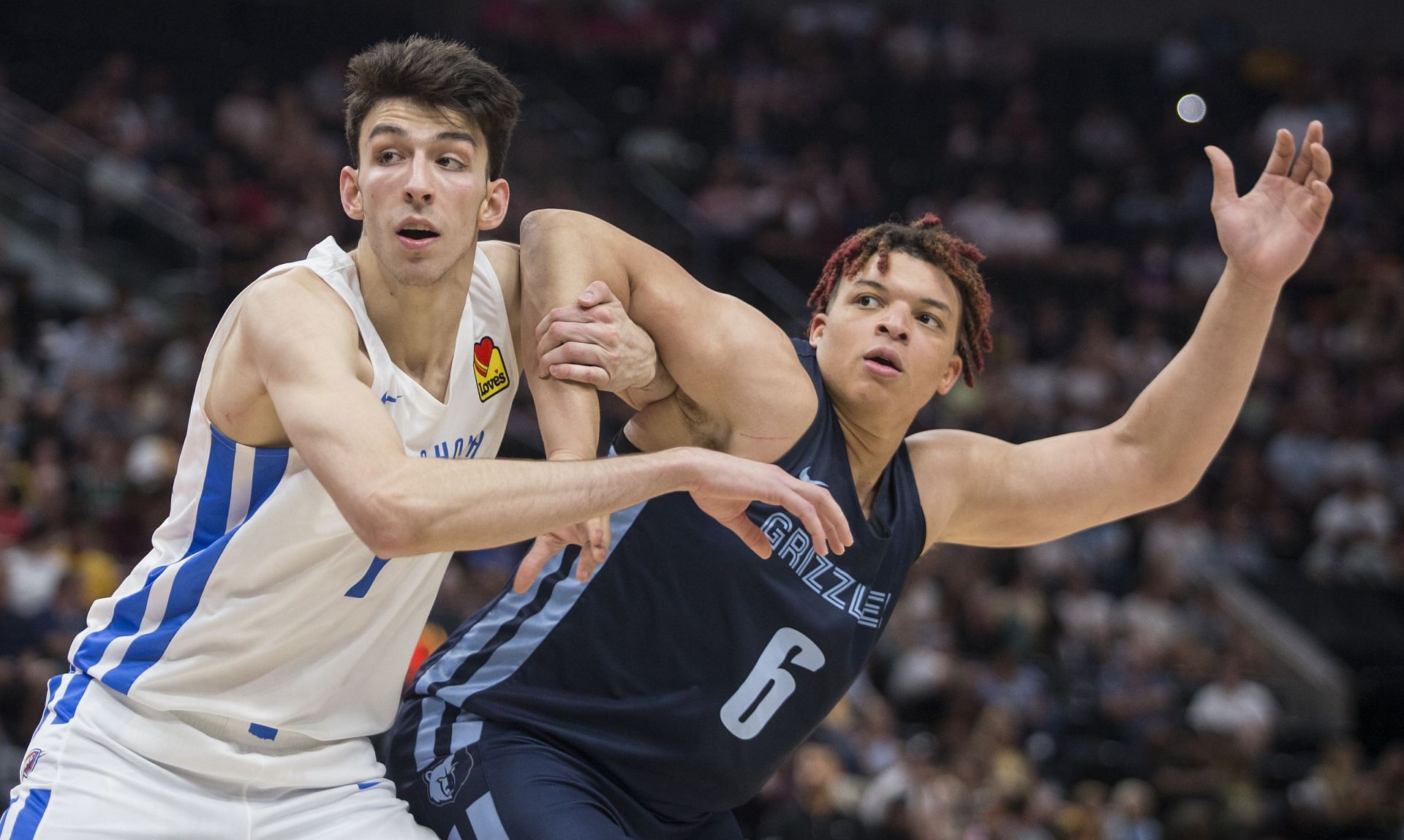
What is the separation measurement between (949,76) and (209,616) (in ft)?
56.0

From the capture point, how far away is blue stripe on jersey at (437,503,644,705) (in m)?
3.98

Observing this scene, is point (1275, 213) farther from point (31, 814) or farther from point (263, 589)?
point (31, 814)

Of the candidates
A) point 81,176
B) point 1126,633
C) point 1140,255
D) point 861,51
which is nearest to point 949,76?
point 861,51

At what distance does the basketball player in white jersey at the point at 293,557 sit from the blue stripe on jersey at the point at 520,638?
0.28 meters

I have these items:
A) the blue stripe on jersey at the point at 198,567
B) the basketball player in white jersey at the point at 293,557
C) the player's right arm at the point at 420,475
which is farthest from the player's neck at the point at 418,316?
the blue stripe on jersey at the point at 198,567

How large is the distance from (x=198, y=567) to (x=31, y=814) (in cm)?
67

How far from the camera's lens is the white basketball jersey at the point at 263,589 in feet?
11.6

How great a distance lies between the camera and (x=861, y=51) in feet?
63.6

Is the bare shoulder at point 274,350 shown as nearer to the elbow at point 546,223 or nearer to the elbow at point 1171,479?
the elbow at point 546,223

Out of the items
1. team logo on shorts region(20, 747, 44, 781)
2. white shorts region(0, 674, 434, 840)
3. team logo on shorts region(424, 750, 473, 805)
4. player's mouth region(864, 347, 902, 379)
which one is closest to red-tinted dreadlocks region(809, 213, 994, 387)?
player's mouth region(864, 347, 902, 379)

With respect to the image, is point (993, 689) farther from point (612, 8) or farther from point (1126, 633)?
point (612, 8)

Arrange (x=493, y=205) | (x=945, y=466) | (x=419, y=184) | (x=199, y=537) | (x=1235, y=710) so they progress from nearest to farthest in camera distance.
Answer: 1. (x=419, y=184)
2. (x=199, y=537)
3. (x=493, y=205)
4. (x=945, y=466)
5. (x=1235, y=710)

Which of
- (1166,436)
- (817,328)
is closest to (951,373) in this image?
(817,328)

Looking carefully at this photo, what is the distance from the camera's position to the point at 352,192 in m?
3.72
